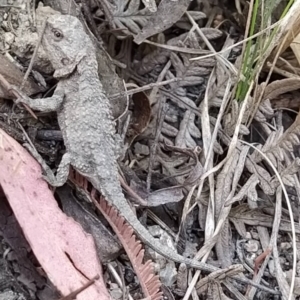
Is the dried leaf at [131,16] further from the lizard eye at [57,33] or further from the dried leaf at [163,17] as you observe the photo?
the lizard eye at [57,33]

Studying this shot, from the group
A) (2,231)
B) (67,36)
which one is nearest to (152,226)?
(2,231)

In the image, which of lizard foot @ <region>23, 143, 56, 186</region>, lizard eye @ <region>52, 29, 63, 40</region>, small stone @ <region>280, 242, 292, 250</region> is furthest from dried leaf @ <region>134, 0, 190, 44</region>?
small stone @ <region>280, 242, 292, 250</region>

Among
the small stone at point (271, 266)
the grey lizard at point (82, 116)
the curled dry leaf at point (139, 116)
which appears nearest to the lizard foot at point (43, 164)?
the grey lizard at point (82, 116)

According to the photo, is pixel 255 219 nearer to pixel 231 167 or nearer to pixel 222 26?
pixel 231 167

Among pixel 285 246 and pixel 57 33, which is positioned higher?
pixel 57 33

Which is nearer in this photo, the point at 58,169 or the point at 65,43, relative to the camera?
the point at 58,169

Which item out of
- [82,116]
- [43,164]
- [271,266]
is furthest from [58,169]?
[271,266]

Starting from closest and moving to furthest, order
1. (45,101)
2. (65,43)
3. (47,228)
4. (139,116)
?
(47,228) < (45,101) < (65,43) < (139,116)

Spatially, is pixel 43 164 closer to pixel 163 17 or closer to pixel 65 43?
pixel 65 43
